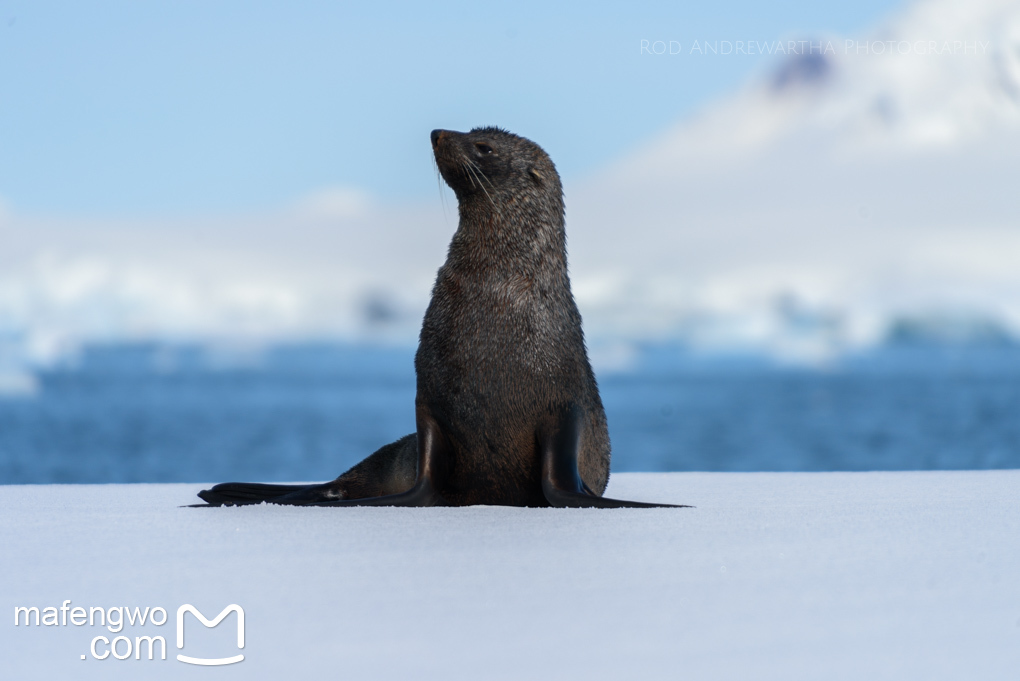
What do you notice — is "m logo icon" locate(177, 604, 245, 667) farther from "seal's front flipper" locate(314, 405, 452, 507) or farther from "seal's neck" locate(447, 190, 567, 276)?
"seal's neck" locate(447, 190, 567, 276)

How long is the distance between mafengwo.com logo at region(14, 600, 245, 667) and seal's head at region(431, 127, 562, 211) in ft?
10.5

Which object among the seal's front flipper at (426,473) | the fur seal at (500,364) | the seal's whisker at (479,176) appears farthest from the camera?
the seal's whisker at (479,176)

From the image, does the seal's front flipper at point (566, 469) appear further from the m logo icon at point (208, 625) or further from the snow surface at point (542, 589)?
the m logo icon at point (208, 625)

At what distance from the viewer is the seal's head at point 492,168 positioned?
5.52 m

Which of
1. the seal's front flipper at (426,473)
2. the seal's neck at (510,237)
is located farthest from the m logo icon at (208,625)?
the seal's neck at (510,237)

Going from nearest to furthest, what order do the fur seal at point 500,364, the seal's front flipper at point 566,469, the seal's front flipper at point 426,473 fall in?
1. the seal's front flipper at point 566,469
2. the seal's front flipper at point 426,473
3. the fur seal at point 500,364

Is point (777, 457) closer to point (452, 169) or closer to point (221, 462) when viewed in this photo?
point (221, 462)

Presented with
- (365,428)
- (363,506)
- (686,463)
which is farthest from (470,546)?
(365,428)

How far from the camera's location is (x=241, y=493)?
5742 millimetres

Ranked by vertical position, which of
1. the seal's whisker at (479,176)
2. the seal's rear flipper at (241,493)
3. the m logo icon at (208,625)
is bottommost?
the m logo icon at (208,625)

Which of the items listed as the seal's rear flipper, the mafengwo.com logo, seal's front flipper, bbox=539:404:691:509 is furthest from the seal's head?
the mafengwo.com logo

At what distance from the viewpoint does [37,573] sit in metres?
3.28

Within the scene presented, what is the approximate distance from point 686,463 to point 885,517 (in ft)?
119

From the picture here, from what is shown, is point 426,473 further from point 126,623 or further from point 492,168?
point 126,623
